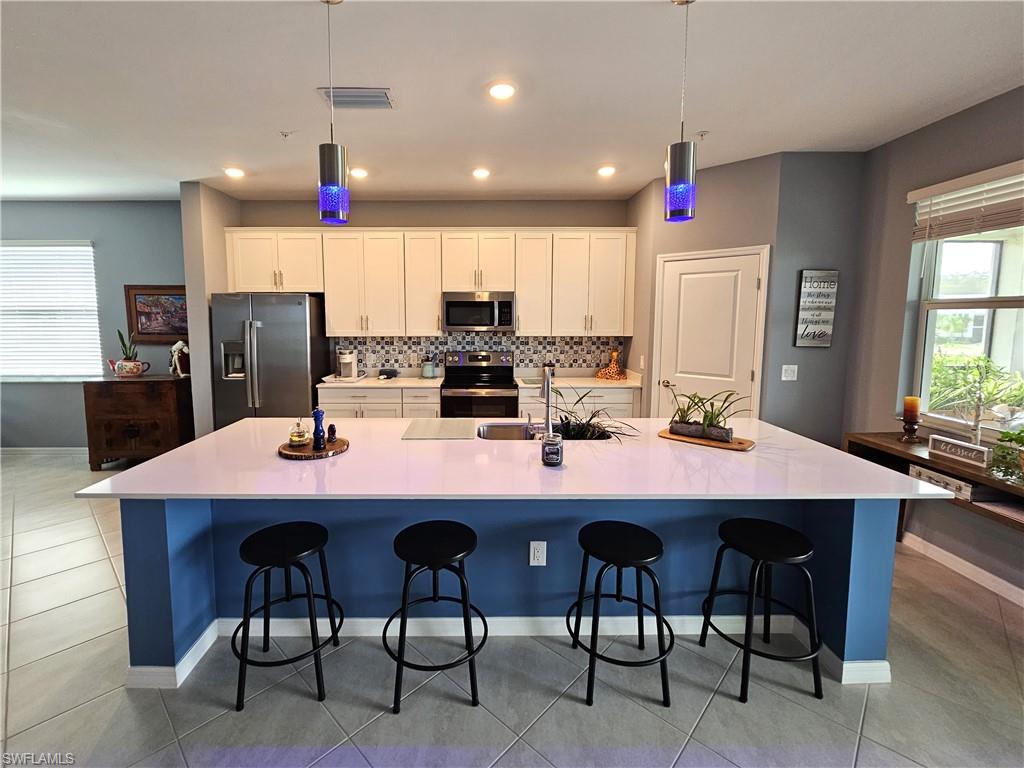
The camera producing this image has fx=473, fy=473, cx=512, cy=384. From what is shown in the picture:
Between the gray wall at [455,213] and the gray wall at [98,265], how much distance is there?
3.52 ft

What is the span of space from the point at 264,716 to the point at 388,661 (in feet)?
1.52

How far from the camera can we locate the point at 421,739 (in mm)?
1596

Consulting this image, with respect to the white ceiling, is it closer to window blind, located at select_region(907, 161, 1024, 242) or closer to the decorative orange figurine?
window blind, located at select_region(907, 161, 1024, 242)

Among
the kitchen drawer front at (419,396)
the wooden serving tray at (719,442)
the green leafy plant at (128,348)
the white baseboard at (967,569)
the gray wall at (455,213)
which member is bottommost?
the white baseboard at (967,569)

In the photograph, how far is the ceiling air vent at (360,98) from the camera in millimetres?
2410

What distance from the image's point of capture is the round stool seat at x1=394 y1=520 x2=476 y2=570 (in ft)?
5.45

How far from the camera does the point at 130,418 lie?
175 inches

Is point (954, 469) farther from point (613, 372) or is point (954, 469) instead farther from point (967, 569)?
point (613, 372)

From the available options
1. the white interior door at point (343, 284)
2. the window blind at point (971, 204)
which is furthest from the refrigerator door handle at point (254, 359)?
the window blind at point (971, 204)

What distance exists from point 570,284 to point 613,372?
942 millimetres

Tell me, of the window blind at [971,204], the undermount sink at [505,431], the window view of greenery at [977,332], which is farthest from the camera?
the undermount sink at [505,431]

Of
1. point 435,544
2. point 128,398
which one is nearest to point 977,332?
point 435,544

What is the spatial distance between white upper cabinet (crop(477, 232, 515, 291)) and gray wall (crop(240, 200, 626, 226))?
380mm

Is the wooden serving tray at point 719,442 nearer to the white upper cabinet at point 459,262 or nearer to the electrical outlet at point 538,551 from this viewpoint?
the electrical outlet at point 538,551
